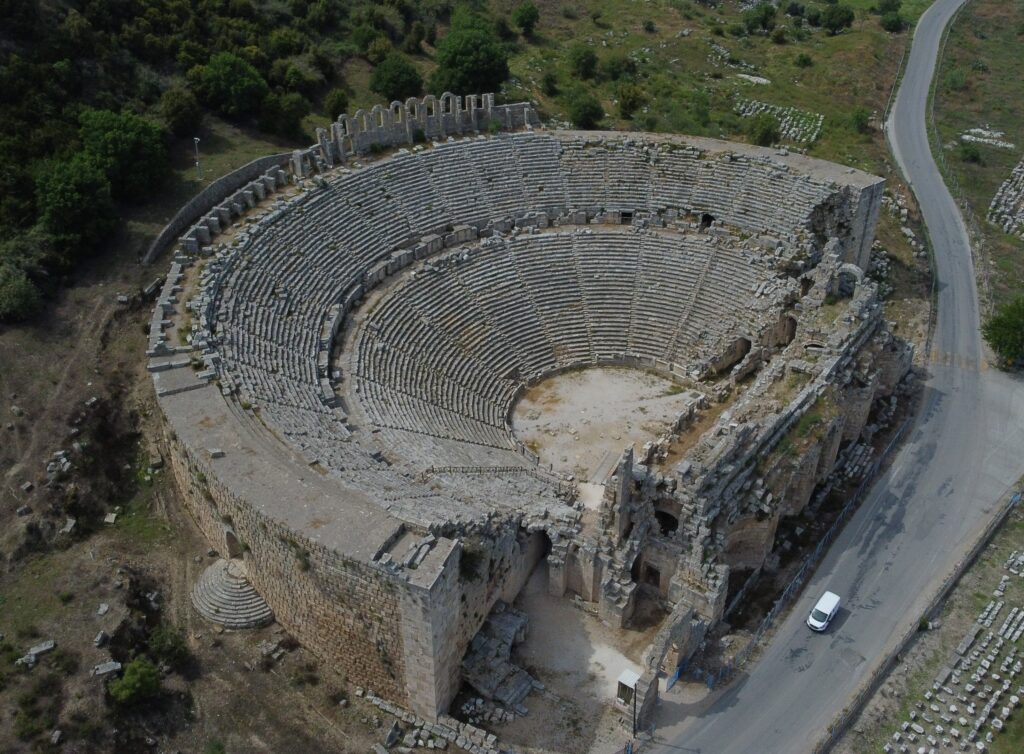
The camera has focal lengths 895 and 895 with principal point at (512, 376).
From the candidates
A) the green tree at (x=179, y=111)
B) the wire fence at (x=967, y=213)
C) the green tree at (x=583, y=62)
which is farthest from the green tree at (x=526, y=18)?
the wire fence at (x=967, y=213)

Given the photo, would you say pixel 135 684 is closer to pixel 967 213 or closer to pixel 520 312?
pixel 520 312

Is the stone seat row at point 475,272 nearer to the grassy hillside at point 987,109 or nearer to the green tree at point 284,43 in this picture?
the grassy hillside at point 987,109

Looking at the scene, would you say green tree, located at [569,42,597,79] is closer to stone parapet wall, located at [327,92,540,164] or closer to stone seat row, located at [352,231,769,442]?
stone parapet wall, located at [327,92,540,164]

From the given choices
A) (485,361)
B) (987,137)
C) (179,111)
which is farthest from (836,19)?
(485,361)

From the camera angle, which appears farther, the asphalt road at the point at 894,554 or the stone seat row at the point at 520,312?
the stone seat row at the point at 520,312

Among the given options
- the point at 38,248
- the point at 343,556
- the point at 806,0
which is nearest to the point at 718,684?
the point at 343,556

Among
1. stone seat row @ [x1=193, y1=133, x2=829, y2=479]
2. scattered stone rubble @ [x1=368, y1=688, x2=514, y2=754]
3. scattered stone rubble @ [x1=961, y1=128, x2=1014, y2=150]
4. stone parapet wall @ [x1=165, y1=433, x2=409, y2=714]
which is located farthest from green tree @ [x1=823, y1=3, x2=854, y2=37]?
scattered stone rubble @ [x1=368, y1=688, x2=514, y2=754]
